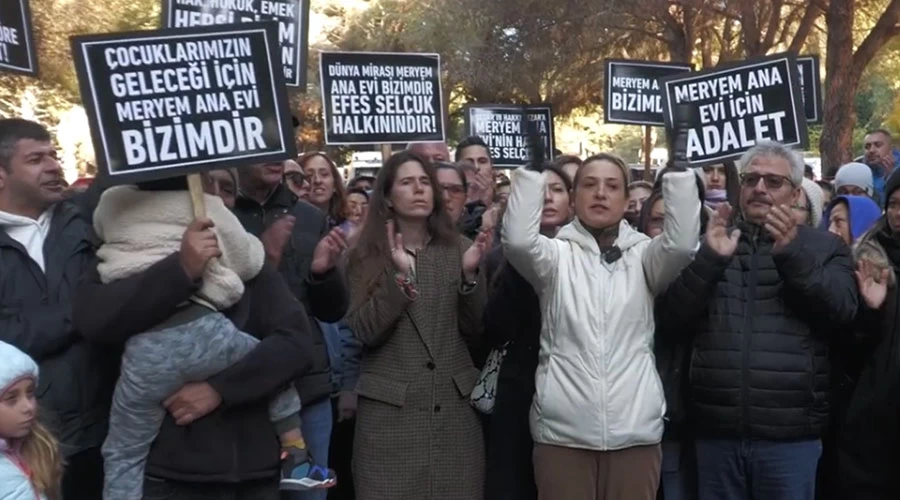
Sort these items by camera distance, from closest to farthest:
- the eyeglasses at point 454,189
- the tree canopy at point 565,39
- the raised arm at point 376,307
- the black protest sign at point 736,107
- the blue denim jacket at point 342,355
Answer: the raised arm at point 376,307, the black protest sign at point 736,107, the blue denim jacket at point 342,355, the eyeglasses at point 454,189, the tree canopy at point 565,39

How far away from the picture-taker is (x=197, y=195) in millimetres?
3736

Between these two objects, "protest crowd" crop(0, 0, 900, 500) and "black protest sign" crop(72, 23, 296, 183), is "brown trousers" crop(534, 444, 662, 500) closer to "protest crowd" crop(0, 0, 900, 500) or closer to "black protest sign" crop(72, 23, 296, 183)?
"protest crowd" crop(0, 0, 900, 500)

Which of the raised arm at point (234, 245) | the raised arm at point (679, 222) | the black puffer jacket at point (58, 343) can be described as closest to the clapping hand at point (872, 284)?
the raised arm at point (679, 222)

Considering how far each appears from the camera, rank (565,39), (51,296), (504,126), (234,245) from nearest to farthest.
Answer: (234,245) < (51,296) < (504,126) < (565,39)

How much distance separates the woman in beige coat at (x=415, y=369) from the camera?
15.9ft

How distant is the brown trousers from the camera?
4488mm

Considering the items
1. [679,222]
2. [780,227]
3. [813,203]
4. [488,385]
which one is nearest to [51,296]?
[488,385]

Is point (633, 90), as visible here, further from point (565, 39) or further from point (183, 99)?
point (565, 39)

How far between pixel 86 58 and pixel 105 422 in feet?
4.35

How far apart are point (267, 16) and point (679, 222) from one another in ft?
10.4

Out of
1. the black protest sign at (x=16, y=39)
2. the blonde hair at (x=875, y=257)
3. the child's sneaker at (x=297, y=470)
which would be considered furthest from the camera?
the black protest sign at (x=16, y=39)

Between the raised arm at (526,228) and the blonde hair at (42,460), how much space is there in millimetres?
1862

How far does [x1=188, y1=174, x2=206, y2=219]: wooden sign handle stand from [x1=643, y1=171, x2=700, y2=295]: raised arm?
1817 millimetres

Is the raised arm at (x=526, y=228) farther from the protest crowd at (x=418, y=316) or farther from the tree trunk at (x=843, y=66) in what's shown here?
the tree trunk at (x=843, y=66)
